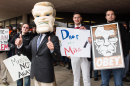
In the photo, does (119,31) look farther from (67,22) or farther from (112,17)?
(67,22)

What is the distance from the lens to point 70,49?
103 inches

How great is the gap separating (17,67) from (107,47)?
1914 mm

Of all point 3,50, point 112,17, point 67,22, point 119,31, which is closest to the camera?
point 119,31

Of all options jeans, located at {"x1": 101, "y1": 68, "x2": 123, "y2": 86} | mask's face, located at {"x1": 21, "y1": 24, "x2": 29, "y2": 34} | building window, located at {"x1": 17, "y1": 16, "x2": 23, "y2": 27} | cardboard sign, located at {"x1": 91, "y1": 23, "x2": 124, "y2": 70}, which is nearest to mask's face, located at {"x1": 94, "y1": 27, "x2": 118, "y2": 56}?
cardboard sign, located at {"x1": 91, "y1": 23, "x2": 124, "y2": 70}

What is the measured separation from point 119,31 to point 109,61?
0.54 metres

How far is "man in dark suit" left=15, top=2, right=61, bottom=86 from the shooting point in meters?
1.68

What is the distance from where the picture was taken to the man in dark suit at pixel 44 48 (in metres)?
1.68

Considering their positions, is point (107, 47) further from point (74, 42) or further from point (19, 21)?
point (19, 21)

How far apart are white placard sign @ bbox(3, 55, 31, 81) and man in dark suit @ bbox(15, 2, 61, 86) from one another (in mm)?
852

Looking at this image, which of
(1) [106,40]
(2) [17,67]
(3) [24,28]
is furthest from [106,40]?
(2) [17,67]

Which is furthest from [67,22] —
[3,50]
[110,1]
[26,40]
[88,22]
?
[26,40]

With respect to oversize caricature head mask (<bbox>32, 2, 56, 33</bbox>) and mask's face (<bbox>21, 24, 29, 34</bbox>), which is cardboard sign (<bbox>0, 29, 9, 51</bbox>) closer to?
mask's face (<bbox>21, 24, 29, 34</bbox>)

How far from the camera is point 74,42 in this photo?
2.62 metres

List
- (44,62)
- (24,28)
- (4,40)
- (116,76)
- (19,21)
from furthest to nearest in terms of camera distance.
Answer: (19,21)
(4,40)
(24,28)
(116,76)
(44,62)
